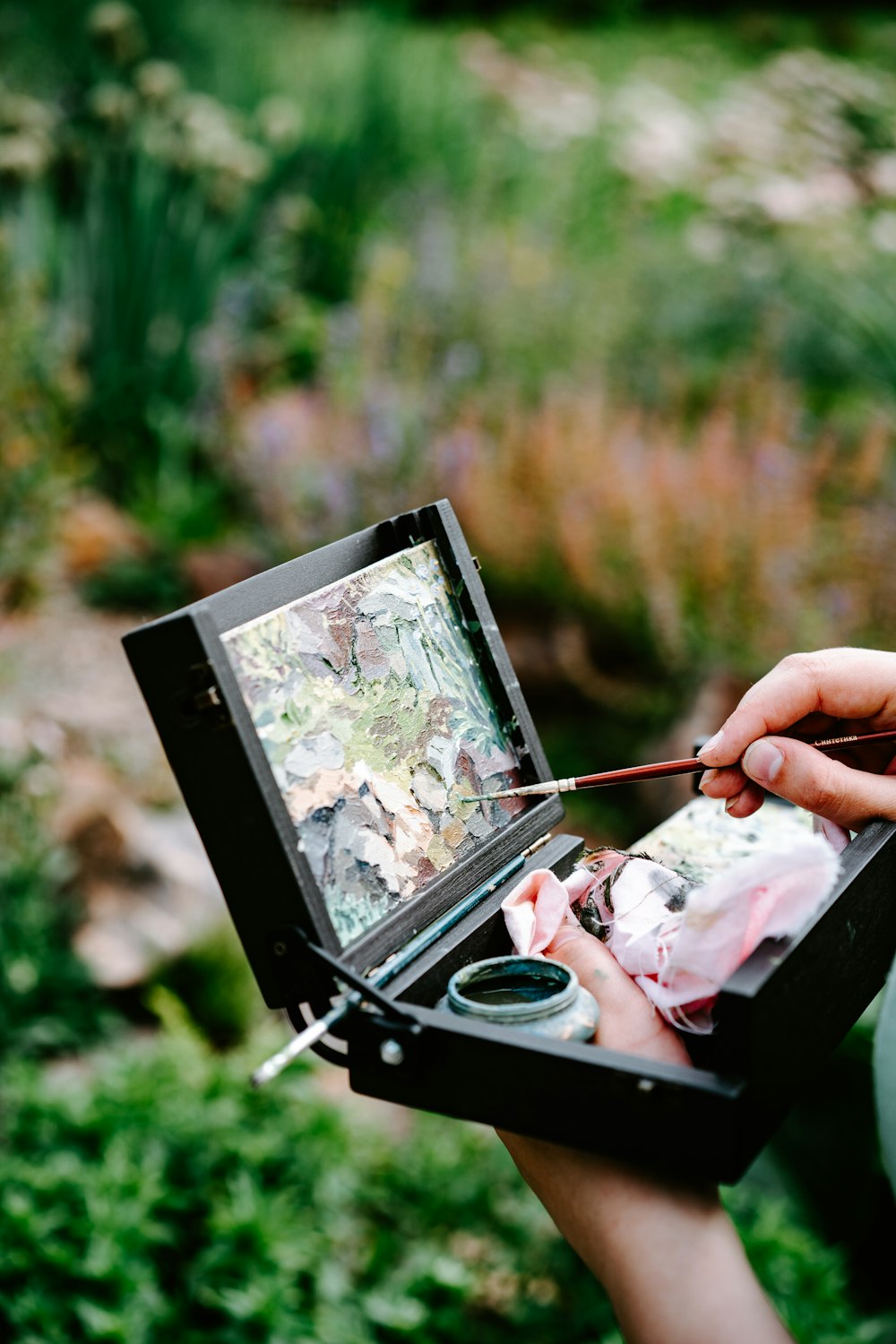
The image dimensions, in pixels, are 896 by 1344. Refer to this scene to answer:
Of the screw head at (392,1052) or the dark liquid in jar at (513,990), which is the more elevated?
the screw head at (392,1052)

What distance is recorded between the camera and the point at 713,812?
1.14 meters

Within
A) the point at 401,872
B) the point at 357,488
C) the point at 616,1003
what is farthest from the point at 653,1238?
the point at 357,488

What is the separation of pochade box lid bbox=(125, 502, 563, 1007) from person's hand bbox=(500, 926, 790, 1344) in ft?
0.63

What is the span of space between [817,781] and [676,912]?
0.17m

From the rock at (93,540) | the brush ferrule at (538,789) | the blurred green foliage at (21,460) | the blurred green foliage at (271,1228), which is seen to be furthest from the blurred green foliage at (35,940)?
the rock at (93,540)

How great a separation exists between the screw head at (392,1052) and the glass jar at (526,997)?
2.4 inches

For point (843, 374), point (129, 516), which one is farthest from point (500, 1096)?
point (843, 374)

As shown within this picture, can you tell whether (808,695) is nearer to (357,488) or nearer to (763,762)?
(763,762)

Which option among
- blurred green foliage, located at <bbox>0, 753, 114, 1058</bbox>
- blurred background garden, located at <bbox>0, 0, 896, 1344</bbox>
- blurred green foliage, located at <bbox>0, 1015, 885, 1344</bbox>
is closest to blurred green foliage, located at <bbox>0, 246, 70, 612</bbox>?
blurred background garden, located at <bbox>0, 0, 896, 1344</bbox>

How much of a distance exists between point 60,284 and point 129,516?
30.9 inches

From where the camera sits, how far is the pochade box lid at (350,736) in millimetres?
789

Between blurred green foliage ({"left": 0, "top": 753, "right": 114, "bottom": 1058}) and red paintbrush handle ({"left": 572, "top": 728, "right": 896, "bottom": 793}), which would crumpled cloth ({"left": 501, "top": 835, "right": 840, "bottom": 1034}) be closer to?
red paintbrush handle ({"left": 572, "top": 728, "right": 896, "bottom": 793})

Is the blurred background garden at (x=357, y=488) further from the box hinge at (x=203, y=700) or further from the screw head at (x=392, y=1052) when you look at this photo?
the box hinge at (x=203, y=700)

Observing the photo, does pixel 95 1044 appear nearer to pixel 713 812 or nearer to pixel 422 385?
pixel 713 812
